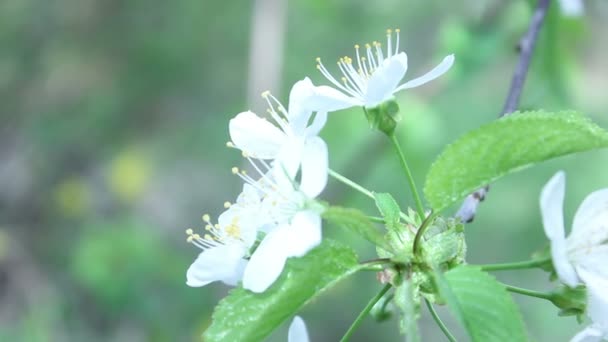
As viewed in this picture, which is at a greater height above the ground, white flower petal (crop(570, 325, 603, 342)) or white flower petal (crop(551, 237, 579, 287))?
white flower petal (crop(551, 237, 579, 287))

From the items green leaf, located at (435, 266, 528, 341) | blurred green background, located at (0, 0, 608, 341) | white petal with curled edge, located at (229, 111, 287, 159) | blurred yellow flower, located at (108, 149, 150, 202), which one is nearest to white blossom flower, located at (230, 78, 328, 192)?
white petal with curled edge, located at (229, 111, 287, 159)

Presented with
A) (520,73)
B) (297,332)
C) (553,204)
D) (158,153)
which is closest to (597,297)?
(553,204)

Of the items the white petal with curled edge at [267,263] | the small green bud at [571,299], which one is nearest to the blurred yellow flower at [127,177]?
the white petal with curled edge at [267,263]

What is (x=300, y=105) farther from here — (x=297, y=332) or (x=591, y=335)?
(x=591, y=335)

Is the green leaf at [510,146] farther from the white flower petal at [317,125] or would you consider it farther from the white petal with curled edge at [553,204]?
the white flower petal at [317,125]

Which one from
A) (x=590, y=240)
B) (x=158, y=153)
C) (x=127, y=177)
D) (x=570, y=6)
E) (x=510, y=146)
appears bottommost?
(x=590, y=240)

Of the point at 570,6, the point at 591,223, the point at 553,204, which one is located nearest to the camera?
the point at 553,204

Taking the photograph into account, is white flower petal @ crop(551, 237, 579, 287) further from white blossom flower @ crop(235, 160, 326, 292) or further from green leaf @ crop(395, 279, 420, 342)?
white blossom flower @ crop(235, 160, 326, 292)
